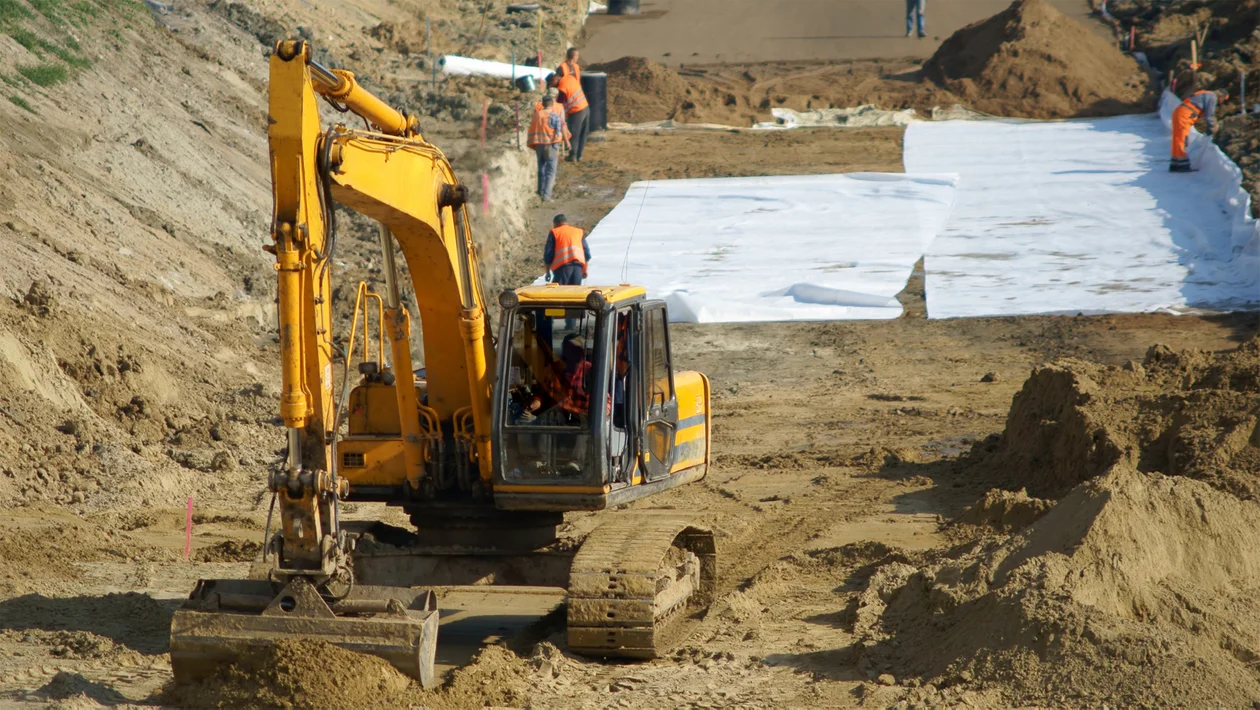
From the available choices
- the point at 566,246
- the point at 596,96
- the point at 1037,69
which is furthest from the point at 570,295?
the point at 1037,69

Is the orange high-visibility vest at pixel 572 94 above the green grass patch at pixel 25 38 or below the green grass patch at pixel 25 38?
below

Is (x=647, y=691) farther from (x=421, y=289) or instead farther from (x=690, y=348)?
(x=690, y=348)

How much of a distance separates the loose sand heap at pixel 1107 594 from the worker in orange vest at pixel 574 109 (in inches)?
618

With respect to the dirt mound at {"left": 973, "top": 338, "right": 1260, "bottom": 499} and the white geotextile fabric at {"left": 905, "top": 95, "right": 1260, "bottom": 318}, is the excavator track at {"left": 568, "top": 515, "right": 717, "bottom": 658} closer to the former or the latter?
the dirt mound at {"left": 973, "top": 338, "right": 1260, "bottom": 499}

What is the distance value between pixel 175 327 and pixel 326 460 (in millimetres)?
8374

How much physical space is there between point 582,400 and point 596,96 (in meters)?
19.6

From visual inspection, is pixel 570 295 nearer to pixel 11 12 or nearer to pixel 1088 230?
pixel 1088 230

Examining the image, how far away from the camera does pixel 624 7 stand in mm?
38375

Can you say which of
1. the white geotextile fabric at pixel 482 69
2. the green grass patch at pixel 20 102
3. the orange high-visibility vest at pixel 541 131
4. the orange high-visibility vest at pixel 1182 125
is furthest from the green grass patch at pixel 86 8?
the orange high-visibility vest at pixel 1182 125

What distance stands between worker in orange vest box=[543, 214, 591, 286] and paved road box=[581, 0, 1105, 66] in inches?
759

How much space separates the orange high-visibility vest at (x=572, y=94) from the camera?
24.6 metres

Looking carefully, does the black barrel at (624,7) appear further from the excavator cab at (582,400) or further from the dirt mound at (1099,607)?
the dirt mound at (1099,607)

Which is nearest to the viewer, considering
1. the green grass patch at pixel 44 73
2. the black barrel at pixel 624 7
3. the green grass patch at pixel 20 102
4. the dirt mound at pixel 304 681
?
the dirt mound at pixel 304 681

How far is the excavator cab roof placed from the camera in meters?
7.98
